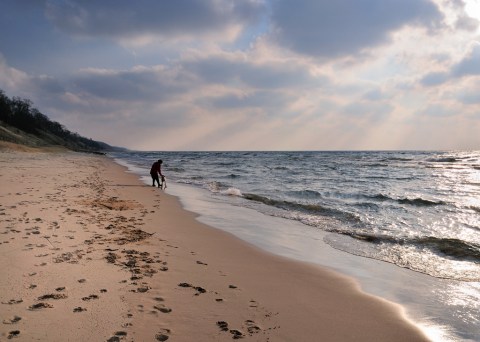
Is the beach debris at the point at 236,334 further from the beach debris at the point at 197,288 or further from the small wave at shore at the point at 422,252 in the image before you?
the small wave at shore at the point at 422,252

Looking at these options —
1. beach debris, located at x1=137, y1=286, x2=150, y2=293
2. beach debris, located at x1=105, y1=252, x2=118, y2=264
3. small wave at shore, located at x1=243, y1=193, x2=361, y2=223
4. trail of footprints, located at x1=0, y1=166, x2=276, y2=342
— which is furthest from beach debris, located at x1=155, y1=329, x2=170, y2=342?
small wave at shore, located at x1=243, y1=193, x2=361, y2=223

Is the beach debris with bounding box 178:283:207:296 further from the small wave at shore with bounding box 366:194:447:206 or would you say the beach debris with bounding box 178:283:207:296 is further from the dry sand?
the small wave at shore with bounding box 366:194:447:206

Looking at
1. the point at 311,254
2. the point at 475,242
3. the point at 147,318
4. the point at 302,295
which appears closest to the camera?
the point at 147,318

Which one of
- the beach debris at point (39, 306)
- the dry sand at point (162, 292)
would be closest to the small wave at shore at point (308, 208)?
the dry sand at point (162, 292)

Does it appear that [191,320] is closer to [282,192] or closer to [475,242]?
[475,242]

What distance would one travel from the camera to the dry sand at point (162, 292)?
3.91 meters

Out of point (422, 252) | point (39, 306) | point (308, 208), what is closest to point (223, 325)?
point (39, 306)

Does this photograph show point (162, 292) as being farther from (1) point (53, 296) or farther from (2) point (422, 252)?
(2) point (422, 252)

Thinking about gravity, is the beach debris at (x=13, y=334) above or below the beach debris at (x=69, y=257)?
below

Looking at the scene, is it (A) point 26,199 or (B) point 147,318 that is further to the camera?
(A) point 26,199

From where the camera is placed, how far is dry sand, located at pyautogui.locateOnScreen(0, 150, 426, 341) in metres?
3.91

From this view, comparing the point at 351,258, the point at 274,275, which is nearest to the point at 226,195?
the point at 351,258

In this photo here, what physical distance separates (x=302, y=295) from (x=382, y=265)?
10.4ft

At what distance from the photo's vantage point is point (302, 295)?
5.47 meters
